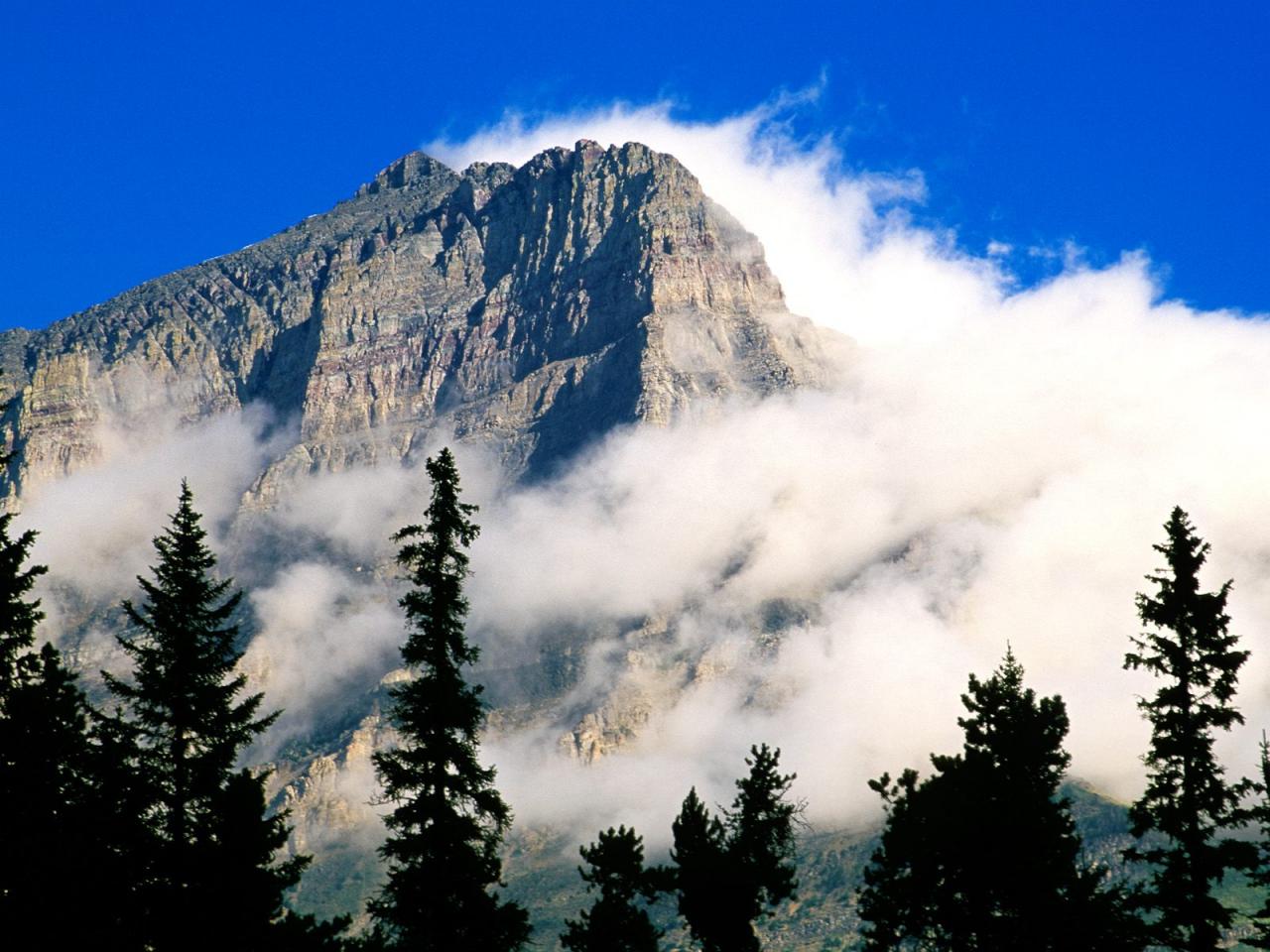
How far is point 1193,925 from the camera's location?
39031 mm

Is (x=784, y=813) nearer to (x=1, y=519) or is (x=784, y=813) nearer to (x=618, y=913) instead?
(x=618, y=913)

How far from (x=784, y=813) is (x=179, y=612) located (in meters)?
23.0

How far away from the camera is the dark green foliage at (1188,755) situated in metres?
39.4

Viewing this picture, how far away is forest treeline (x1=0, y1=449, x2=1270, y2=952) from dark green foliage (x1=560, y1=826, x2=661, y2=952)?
9.38ft

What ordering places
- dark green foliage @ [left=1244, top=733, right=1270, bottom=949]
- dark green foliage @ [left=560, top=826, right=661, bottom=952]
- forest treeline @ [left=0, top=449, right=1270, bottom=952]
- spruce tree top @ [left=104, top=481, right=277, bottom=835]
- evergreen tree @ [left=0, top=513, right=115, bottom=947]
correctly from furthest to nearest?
Answer: dark green foliage @ [left=560, top=826, right=661, bottom=952] → spruce tree top @ [left=104, top=481, right=277, bottom=835] → dark green foliage @ [left=1244, top=733, right=1270, bottom=949] → forest treeline @ [left=0, top=449, right=1270, bottom=952] → evergreen tree @ [left=0, top=513, right=115, bottom=947]

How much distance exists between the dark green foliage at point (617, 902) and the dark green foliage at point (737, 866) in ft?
4.83

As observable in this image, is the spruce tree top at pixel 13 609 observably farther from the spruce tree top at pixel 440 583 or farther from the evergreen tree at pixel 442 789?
the spruce tree top at pixel 440 583

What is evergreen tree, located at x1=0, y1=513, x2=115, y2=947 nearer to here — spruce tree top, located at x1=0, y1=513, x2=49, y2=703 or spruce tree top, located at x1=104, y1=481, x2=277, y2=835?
spruce tree top, located at x1=0, y1=513, x2=49, y2=703

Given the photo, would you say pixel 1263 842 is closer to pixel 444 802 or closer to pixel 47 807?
pixel 444 802

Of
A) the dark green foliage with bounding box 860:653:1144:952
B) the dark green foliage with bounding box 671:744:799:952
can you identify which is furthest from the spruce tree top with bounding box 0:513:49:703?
the dark green foliage with bounding box 860:653:1144:952

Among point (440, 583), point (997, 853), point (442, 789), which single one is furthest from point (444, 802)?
point (997, 853)

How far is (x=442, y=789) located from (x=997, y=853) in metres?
16.2

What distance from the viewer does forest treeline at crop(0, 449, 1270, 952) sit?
1336 inches

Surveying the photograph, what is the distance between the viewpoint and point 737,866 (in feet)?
170
